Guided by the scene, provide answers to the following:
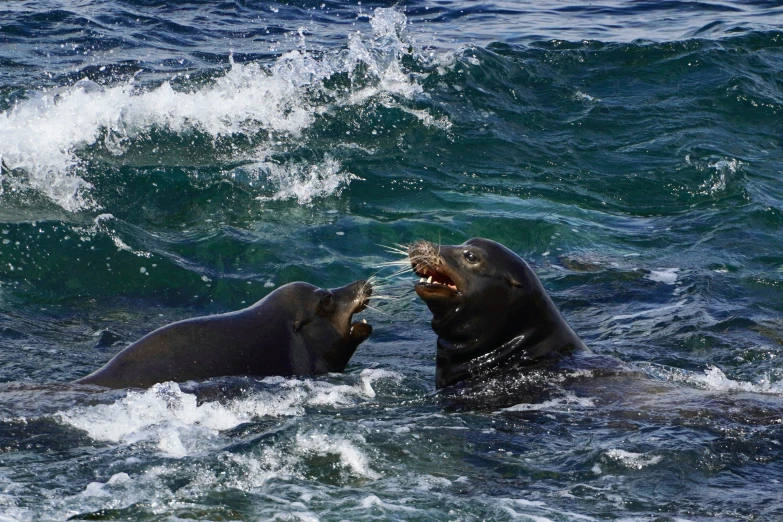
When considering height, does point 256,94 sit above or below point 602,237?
above

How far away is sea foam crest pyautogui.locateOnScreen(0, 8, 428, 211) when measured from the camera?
37.4 feet

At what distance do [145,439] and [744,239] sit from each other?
716cm

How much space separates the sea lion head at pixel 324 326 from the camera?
6.95 metres

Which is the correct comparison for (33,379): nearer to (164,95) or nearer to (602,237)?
(602,237)

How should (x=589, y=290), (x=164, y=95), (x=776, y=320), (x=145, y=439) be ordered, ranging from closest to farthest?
(x=145, y=439) → (x=776, y=320) → (x=589, y=290) → (x=164, y=95)

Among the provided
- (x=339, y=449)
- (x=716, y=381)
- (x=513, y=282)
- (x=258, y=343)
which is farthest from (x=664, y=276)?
(x=339, y=449)

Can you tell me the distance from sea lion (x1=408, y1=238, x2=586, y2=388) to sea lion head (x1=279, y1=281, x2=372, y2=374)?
494 millimetres

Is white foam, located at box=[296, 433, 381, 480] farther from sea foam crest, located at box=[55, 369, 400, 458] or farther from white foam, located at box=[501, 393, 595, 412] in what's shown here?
white foam, located at box=[501, 393, 595, 412]

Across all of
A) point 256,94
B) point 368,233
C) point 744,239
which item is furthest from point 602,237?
point 256,94

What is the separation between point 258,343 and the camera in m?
6.74

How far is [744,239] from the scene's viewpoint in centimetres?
1094

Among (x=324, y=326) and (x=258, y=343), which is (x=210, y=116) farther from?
(x=258, y=343)

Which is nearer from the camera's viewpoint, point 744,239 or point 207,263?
point 207,263

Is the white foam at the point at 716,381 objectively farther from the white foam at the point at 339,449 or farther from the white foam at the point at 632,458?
the white foam at the point at 339,449
